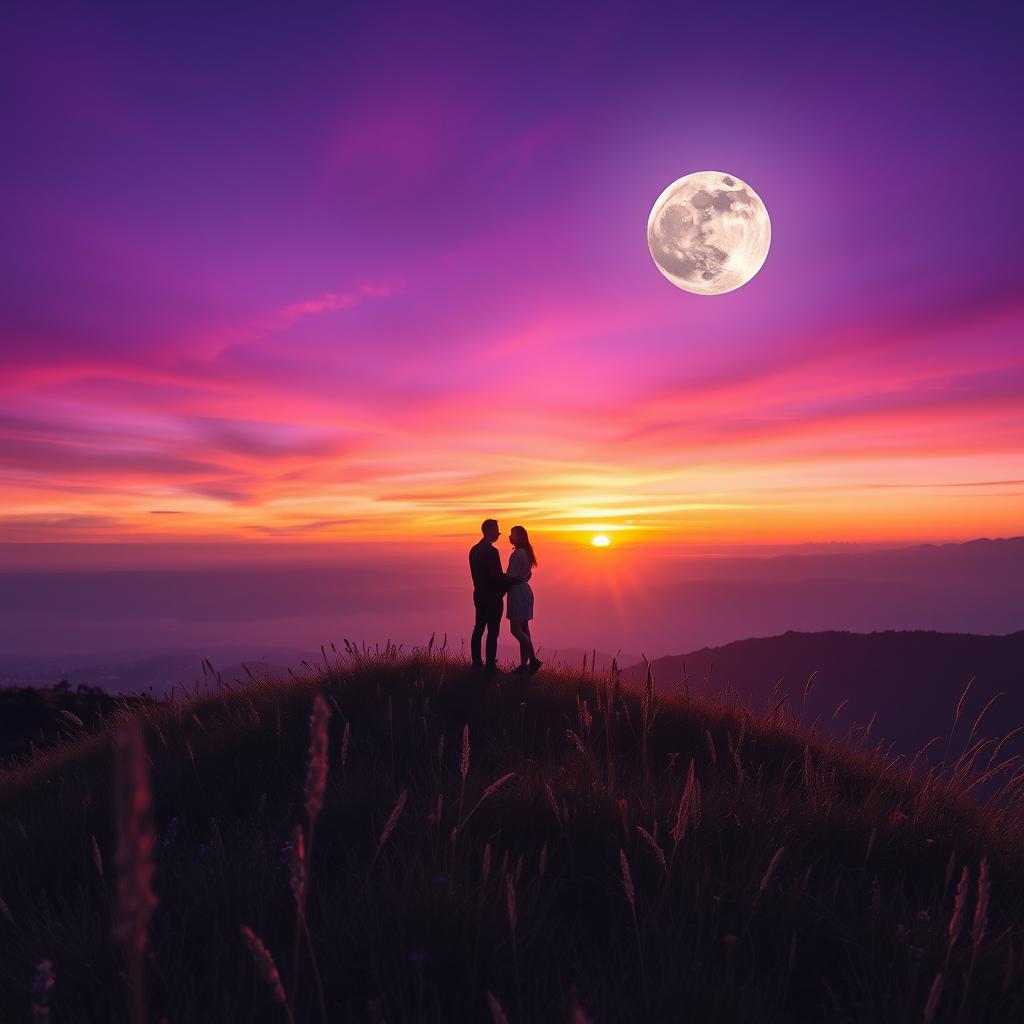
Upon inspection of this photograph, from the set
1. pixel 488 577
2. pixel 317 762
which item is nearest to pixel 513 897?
pixel 317 762

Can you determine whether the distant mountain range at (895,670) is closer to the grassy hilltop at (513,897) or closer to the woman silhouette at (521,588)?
the woman silhouette at (521,588)

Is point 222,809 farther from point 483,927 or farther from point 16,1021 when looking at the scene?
point 483,927

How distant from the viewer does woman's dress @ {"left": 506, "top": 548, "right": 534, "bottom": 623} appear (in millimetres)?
12125

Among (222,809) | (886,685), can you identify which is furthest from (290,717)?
(886,685)

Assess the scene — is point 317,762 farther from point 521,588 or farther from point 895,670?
point 895,670

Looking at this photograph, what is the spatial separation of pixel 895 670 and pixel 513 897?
68.6 metres

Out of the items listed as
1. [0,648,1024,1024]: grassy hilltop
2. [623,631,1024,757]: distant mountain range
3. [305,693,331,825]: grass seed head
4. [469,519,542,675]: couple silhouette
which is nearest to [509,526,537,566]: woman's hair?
[469,519,542,675]: couple silhouette

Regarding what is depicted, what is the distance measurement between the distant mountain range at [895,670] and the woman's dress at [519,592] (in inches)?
1562

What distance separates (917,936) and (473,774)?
2.75m

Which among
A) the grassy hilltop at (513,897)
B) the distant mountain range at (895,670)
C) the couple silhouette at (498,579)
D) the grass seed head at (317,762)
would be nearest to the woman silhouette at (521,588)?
the couple silhouette at (498,579)

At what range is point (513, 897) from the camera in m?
2.18

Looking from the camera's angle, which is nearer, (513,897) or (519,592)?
(513,897)

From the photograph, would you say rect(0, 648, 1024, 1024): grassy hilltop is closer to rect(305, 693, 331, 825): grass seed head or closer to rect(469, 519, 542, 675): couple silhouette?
rect(305, 693, 331, 825): grass seed head

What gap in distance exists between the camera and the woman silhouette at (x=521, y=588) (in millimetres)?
12062
